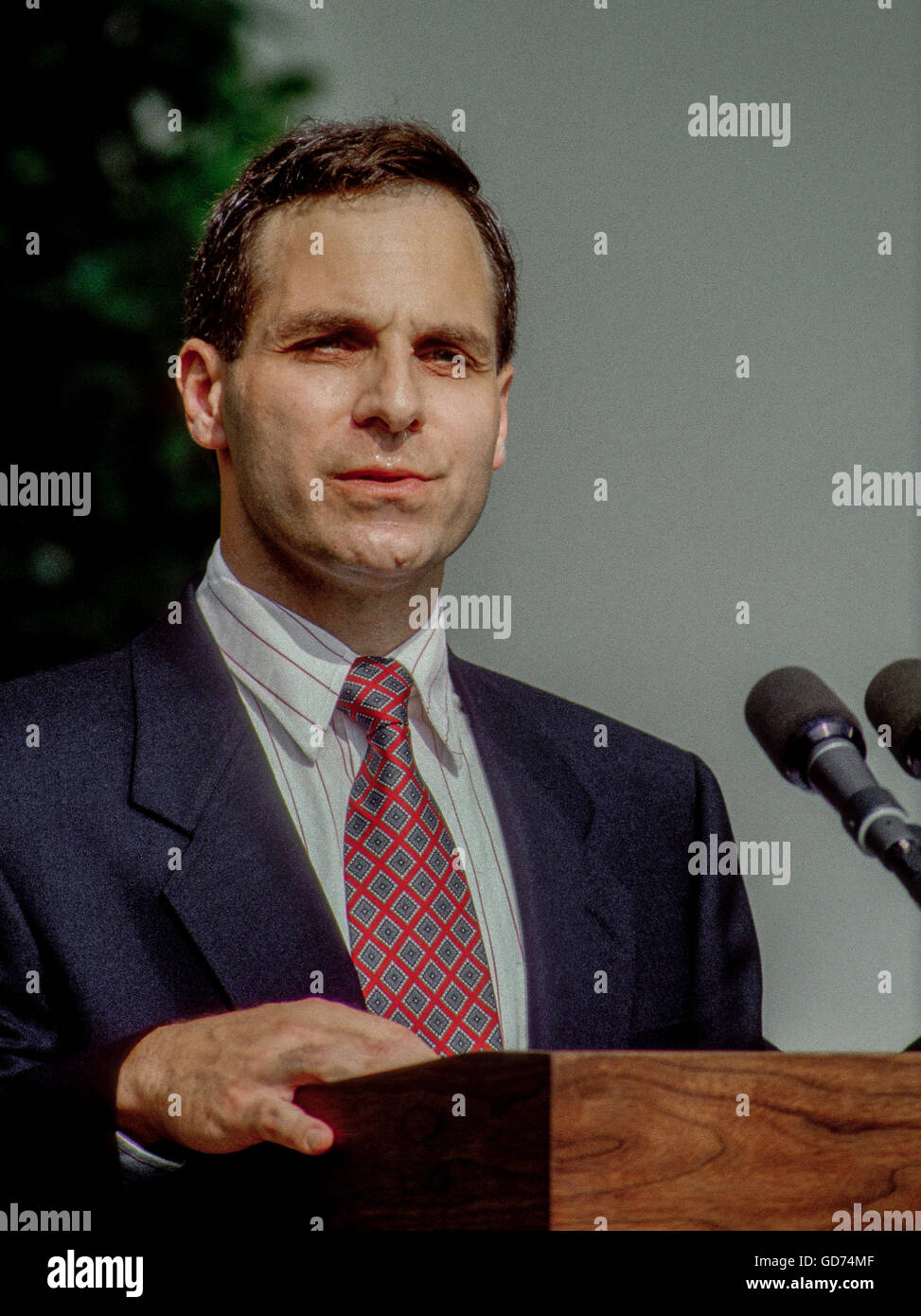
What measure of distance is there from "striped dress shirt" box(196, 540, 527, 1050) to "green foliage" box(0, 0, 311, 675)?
347mm

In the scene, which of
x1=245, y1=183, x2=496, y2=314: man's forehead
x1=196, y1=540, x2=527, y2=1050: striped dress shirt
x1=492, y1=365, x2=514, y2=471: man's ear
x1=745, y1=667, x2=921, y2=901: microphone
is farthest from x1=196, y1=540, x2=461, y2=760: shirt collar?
x1=745, y1=667, x2=921, y2=901: microphone

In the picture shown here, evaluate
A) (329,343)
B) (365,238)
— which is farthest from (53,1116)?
(365,238)

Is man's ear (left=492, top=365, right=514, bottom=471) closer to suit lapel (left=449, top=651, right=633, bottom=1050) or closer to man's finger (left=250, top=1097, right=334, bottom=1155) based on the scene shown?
suit lapel (left=449, top=651, right=633, bottom=1050)

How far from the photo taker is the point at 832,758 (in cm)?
160

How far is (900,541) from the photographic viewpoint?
2.67 meters

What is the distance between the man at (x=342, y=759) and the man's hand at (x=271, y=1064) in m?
0.32

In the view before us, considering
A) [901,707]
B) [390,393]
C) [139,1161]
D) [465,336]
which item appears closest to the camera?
[139,1161]

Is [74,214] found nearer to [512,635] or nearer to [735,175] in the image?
[512,635]

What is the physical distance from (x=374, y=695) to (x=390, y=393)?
355 mm

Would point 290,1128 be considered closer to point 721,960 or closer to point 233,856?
point 233,856

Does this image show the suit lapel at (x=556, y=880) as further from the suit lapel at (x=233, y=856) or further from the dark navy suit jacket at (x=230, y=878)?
the suit lapel at (x=233, y=856)

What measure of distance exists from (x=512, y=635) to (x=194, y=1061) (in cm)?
135

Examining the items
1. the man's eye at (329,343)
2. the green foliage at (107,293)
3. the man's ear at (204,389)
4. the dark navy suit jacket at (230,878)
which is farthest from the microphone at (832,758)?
the green foliage at (107,293)
